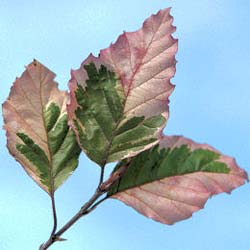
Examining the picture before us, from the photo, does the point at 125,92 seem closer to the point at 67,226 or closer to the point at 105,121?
the point at 105,121

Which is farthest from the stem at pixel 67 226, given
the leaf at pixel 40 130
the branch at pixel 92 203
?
the leaf at pixel 40 130

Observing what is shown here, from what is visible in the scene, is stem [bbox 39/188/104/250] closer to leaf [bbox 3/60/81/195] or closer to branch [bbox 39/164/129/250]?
branch [bbox 39/164/129/250]

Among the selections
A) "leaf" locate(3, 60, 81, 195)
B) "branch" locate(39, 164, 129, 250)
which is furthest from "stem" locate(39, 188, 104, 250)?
"leaf" locate(3, 60, 81, 195)

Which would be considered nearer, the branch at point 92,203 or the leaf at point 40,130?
the branch at point 92,203

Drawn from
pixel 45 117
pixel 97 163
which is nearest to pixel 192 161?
pixel 97 163

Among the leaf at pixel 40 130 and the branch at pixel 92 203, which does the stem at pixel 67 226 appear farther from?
the leaf at pixel 40 130

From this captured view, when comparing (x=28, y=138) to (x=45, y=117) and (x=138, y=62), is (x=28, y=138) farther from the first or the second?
(x=138, y=62)

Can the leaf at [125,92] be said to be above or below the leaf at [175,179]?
above

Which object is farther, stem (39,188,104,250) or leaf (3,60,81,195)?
leaf (3,60,81,195)
